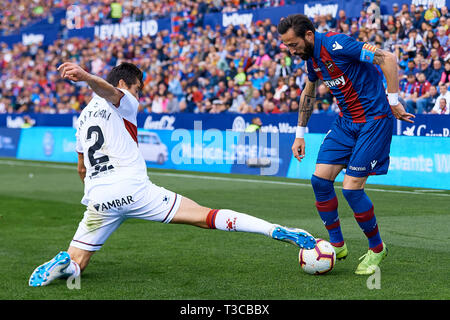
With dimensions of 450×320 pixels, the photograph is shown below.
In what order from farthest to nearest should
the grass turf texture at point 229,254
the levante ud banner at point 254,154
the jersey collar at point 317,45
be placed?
the levante ud banner at point 254,154 < the jersey collar at point 317,45 < the grass turf texture at point 229,254

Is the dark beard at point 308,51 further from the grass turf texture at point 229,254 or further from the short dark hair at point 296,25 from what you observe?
the grass turf texture at point 229,254

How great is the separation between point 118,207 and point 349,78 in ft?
7.63

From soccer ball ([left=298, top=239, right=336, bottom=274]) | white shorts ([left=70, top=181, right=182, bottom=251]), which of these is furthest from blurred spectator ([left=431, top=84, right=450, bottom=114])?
white shorts ([left=70, top=181, right=182, bottom=251])

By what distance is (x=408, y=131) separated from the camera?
50.5 ft

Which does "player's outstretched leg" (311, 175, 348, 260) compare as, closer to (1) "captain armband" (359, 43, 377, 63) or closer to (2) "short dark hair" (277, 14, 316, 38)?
(1) "captain armband" (359, 43, 377, 63)

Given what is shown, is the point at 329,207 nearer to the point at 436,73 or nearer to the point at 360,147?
the point at 360,147

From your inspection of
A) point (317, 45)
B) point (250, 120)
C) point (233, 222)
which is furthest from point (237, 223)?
point (250, 120)

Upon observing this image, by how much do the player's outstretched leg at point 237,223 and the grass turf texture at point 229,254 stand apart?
380 mm

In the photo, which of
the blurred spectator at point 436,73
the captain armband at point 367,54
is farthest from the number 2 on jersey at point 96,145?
the blurred spectator at point 436,73

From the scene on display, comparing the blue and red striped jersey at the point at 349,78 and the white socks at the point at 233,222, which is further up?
the blue and red striped jersey at the point at 349,78

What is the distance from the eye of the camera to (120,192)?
19.4ft

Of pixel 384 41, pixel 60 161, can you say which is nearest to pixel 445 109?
pixel 384 41

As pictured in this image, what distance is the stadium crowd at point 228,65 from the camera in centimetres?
1752

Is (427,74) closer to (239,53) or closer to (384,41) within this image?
(384,41)
